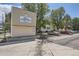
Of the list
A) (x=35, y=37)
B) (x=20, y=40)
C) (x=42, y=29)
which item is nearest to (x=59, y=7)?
(x=42, y=29)

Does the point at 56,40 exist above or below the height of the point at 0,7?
below

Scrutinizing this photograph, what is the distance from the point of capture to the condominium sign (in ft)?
16.4

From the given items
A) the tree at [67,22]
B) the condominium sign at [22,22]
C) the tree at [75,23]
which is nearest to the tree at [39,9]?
the condominium sign at [22,22]

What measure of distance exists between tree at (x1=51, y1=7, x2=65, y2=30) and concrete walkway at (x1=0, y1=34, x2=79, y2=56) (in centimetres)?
40

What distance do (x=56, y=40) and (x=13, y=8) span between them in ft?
5.22

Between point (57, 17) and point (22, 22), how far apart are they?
1063 mm

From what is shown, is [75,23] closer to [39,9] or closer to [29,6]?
[39,9]

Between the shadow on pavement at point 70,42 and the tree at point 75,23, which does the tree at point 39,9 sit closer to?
the shadow on pavement at point 70,42

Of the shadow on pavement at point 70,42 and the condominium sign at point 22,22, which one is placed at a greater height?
the condominium sign at point 22,22

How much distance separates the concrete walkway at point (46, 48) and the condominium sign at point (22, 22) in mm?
323

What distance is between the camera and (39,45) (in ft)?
16.4

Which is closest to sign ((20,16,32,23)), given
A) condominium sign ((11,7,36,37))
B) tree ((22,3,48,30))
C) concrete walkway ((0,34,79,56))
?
condominium sign ((11,7,36,37))

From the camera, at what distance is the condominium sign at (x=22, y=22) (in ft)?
16.4

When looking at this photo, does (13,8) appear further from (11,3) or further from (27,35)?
(27,35)
